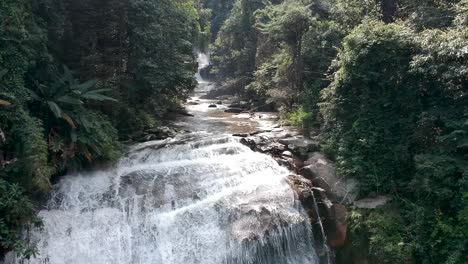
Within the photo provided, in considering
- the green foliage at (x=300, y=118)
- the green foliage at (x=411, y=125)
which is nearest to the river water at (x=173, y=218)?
the green foliage at (x=411, y=125)

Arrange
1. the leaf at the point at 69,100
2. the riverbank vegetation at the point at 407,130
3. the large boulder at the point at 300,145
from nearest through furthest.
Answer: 1. the riverbank vegetation at the point at 407,130
2. the leaf at the point at 69,100
3. the large boulder at the point at 300,145

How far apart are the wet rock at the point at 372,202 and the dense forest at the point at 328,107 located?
0.17m

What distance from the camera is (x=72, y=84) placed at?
1049 cm

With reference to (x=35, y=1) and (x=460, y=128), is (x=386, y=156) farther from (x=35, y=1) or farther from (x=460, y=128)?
(x=35, y=1)

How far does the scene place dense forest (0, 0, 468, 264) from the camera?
8.21 meters

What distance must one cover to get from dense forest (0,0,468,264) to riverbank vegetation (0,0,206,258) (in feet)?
0.11

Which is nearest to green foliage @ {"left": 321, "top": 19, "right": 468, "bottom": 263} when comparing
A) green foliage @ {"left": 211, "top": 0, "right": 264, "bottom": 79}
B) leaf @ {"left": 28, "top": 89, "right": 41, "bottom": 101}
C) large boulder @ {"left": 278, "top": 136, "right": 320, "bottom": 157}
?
large boulder @ {"left": 278, "top": 136, "right": 320, "bottom": 157}

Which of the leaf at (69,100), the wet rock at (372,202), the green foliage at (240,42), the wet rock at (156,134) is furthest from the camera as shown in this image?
the green foliage at (240,42)

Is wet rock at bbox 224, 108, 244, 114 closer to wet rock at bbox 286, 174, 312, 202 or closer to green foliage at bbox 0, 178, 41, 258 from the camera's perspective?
wet rock at bbox 286, 174, 312, 202

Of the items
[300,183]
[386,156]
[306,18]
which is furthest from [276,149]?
[306,18]

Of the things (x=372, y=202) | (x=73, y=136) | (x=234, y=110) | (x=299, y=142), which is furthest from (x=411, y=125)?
(x=234, y=110)

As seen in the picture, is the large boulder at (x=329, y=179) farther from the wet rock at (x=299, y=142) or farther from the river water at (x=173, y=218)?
the river water at (x=173, y=218)

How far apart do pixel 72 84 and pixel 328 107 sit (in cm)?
779

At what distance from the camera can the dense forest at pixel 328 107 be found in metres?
8.21
